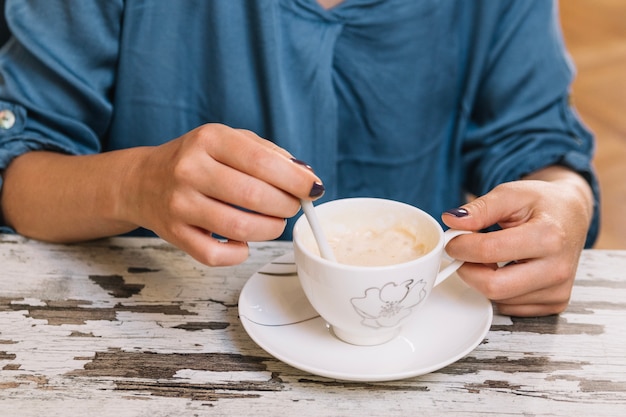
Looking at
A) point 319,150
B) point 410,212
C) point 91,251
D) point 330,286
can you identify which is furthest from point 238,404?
point 319,150

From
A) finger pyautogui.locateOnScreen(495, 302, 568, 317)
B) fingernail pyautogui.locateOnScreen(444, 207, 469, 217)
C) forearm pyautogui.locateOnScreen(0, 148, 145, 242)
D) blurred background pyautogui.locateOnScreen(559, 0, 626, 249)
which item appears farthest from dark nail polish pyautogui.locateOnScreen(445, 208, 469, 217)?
blurred background pyautogui.locateOnScreen(559, 0, 626, 249)

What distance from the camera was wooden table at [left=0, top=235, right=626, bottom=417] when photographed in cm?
61

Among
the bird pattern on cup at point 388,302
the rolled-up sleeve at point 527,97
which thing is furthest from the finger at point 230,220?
the rolled-up sleeve at point 527,97

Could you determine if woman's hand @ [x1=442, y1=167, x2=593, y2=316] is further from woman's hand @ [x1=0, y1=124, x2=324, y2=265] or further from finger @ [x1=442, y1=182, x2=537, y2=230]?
woman's hand @ [x1=0, y1=124, x2=324, y2=265]

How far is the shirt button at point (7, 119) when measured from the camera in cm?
92

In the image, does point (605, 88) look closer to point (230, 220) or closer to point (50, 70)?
point (50, 70)

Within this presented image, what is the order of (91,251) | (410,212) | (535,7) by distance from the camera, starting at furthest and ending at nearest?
(535,7), (91,251), (410,212)

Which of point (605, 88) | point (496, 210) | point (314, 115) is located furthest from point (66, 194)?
point (605, 88)

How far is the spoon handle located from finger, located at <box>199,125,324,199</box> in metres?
0.02

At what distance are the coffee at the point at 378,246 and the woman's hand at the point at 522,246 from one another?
0.13ft

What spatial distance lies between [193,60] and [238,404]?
0.56m

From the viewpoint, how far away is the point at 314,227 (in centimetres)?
65

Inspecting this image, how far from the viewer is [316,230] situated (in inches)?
25.6

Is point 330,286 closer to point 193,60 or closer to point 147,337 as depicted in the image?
point 147,337
